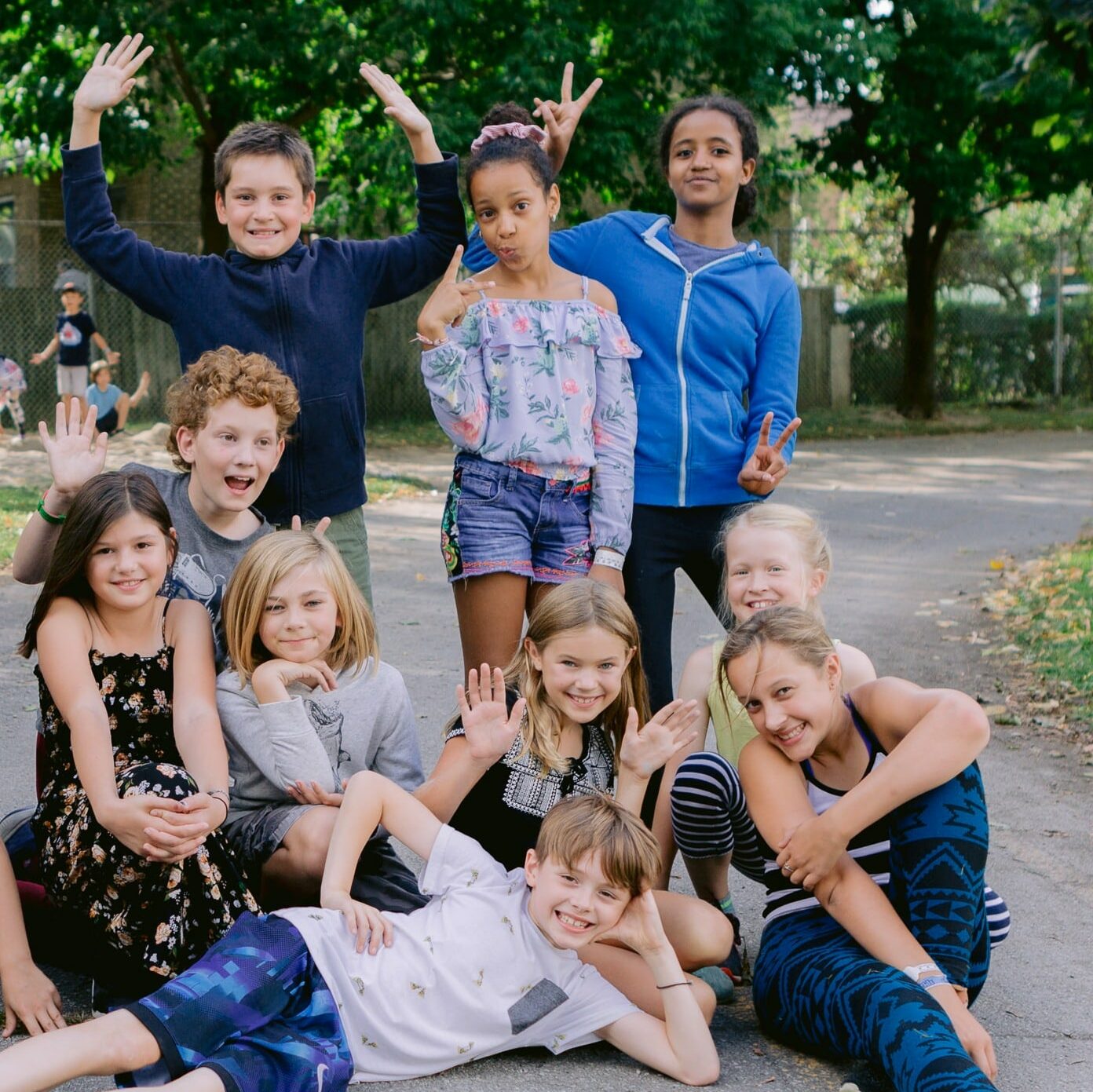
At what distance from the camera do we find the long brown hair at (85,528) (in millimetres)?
3164

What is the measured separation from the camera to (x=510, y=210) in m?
3.66

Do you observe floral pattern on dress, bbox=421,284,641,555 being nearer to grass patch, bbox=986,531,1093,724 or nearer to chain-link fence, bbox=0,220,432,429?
grass patch, bbox=986,531,1093,724

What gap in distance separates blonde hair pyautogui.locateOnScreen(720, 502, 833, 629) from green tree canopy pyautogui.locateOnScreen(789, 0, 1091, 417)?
12.0m

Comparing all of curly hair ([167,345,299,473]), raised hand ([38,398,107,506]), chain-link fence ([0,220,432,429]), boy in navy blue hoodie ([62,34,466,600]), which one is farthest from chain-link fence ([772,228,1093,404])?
raised hand ([38,398,107,506])

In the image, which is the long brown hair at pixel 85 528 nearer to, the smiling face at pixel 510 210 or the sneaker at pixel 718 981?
the smiling face at pixel 510 210

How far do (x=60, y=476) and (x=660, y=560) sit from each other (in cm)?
A: 156

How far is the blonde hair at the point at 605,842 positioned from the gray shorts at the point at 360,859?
1.58 ft

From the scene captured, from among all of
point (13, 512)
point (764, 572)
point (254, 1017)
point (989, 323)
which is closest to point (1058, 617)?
point (764, 572)

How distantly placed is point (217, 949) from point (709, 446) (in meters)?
1.86

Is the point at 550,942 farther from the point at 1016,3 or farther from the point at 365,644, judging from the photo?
the point at 1016,3

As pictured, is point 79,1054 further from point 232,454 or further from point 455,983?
point 232,454

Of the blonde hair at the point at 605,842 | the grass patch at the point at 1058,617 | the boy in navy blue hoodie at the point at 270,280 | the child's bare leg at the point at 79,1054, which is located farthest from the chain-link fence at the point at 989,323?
the child's bare leg at the point at 79,1054

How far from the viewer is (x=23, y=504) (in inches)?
400

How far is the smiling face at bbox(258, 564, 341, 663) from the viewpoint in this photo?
331 centimetres
